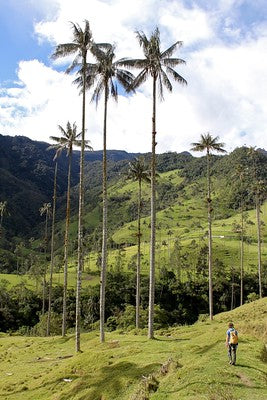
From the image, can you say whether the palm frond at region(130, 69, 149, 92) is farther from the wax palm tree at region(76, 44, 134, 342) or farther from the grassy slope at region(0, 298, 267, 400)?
the grassy slope at region(0, 298, 267, 400)

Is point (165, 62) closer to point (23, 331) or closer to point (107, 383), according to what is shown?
point (107, 383)

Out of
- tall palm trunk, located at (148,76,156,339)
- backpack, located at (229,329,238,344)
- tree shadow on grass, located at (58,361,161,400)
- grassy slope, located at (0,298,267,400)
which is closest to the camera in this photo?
grassy slope, located at (0,298,267,400)

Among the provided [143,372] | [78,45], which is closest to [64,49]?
[78,45]

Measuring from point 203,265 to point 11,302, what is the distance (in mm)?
76569

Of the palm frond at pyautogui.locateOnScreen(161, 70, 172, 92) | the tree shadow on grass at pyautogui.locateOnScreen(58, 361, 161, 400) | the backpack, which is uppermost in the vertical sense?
the palm frond at pyautogui.locateOnScreen(161, 70, 172, 92)

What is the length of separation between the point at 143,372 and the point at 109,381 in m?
1.80

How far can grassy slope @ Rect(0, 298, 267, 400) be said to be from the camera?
14.7m

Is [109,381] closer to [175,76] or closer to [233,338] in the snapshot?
[233,338]

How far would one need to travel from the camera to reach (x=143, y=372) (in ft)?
65.2

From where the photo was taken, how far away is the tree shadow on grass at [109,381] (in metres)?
18.7

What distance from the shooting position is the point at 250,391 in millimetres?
13969

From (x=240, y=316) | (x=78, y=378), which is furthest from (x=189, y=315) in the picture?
(x=78, y=378)

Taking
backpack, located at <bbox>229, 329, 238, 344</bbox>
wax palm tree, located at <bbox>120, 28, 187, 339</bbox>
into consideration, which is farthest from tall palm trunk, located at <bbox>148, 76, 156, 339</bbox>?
backpack, located at <bbox>229, 329, 238, 344</bbox>

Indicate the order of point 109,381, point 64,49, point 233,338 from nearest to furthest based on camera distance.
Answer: point 233,338, point 109,381, point 64,49
